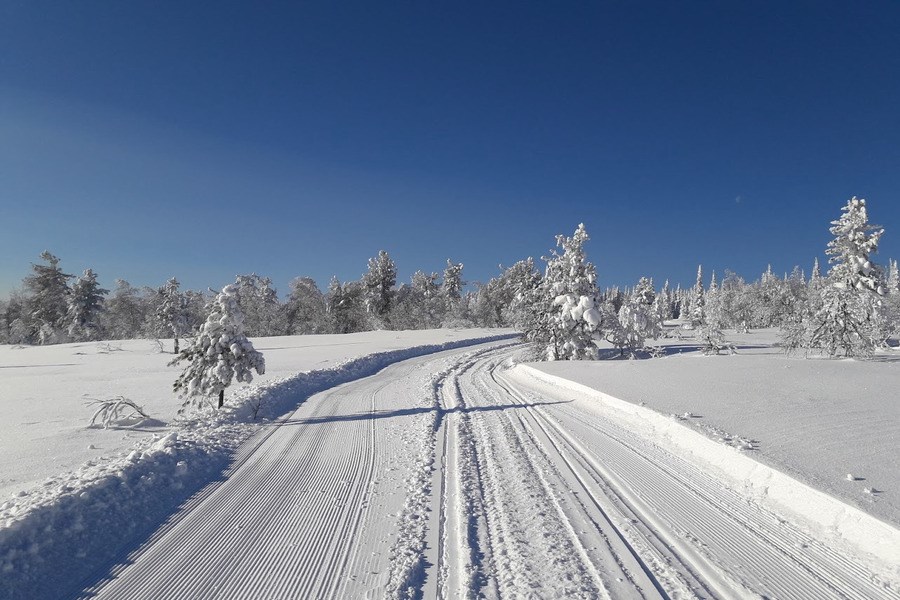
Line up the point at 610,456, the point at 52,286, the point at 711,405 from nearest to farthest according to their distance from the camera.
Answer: the point at 610,456, the point at 711,405, the point at 52,286

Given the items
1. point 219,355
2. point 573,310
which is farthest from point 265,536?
point 573,310

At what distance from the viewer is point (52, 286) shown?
45.5m

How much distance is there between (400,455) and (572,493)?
3.12 meters

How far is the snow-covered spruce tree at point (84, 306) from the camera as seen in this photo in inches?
1823

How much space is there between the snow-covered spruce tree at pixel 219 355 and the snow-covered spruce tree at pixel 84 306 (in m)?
48.4

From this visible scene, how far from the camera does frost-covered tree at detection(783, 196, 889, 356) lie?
23.8 meters

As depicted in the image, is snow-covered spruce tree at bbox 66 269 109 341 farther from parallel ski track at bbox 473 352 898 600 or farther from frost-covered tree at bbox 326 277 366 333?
parallel ski track at bbox 473 352 898 600

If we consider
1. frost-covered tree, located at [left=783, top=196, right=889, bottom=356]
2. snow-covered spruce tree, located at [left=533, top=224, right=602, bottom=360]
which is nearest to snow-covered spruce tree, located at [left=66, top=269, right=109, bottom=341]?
snow-covered spruce tree, located at [left=533, top=224, right=602, bottom=360]

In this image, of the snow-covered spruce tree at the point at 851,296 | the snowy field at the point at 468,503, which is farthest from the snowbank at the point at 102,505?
the snow-covered spruce tree at the point at 851,296

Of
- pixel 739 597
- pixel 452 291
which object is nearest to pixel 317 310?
pixel 452 291

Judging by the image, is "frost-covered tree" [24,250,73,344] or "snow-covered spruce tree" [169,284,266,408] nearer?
"snow-covered spruce tree" [169,284,266,408]

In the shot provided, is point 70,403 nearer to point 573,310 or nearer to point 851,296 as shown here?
point 573,310

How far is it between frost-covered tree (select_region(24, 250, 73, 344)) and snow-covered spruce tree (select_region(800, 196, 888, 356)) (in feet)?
223

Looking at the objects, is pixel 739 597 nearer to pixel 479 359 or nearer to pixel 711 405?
pixel 711 405
